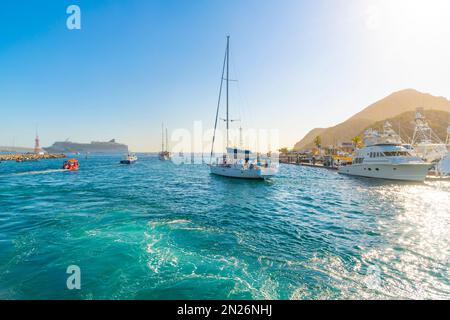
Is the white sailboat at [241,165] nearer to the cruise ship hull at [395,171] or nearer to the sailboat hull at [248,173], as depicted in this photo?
the sailboat hull at [248,173]

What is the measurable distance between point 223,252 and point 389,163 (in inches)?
1627

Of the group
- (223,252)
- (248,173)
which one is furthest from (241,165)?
(223,252)

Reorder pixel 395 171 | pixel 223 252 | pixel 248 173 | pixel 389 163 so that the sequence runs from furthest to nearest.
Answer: pixel 389 163 → pixel 395 171 → pixel 248 173 → pixel 223 252

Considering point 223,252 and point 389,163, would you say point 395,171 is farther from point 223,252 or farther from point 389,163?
point 223,252

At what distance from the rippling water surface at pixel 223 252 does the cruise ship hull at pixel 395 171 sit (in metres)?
21.2

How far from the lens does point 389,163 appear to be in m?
36.2

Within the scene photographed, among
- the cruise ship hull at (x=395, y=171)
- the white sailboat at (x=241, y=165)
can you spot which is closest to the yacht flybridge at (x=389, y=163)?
the cruise ship hull at (x=395, y=171)

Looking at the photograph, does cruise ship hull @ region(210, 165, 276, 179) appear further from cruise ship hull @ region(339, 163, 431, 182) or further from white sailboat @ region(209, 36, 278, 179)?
cruise ship hull @ region(339, 163, 431, 182)

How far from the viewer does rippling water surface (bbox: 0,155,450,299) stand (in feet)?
21.7

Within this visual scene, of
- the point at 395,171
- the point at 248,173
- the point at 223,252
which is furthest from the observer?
the point at 395,171

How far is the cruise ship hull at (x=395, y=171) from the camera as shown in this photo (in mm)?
33188
